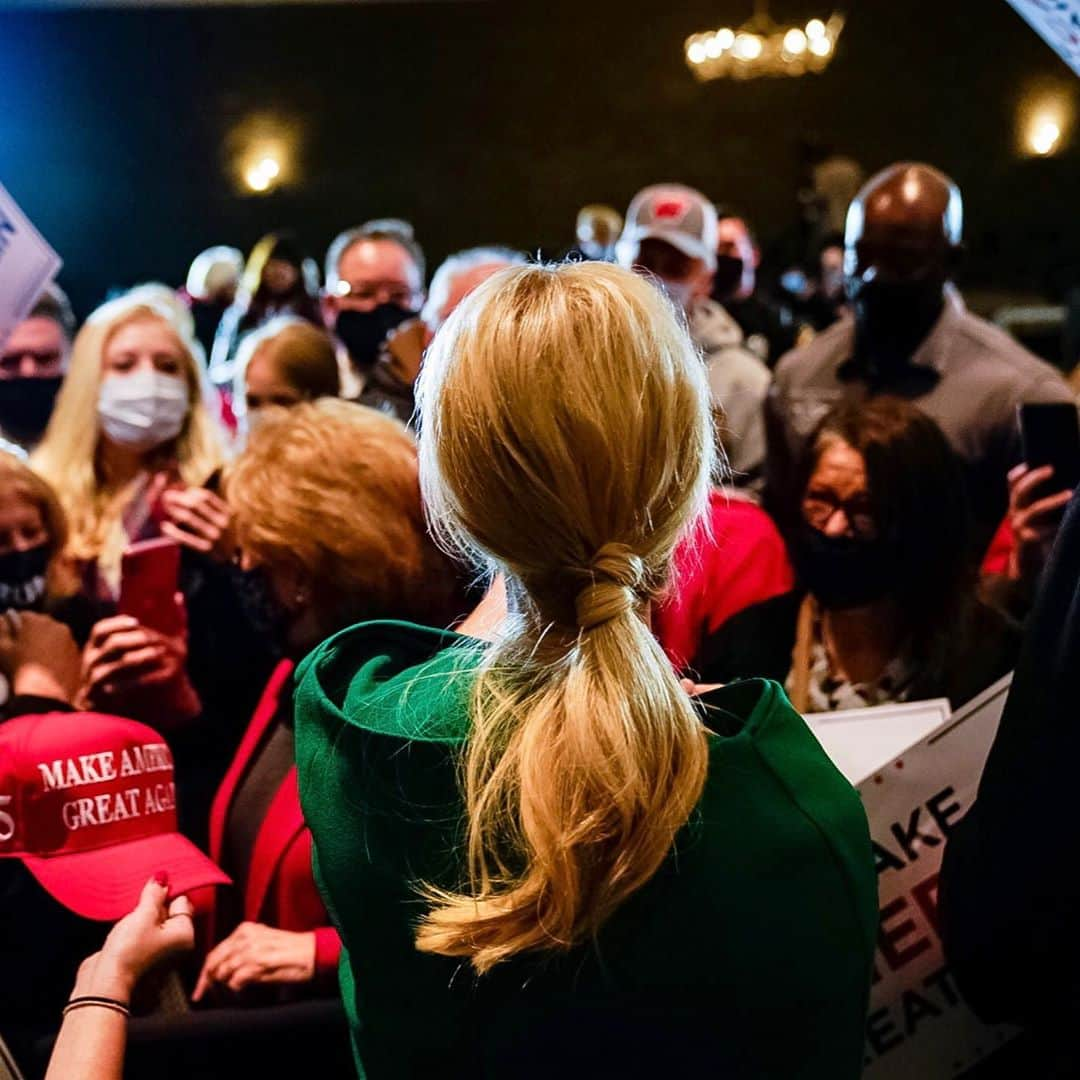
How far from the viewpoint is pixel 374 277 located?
3.63 meters

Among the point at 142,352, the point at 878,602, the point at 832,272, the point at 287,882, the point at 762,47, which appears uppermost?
the point at 762,47

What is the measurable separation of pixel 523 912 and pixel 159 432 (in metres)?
2.10

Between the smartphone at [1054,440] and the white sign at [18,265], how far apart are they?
1.53 metres

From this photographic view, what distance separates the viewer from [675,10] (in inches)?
432

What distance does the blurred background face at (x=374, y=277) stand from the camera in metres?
3.63

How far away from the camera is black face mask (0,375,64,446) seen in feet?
11.0

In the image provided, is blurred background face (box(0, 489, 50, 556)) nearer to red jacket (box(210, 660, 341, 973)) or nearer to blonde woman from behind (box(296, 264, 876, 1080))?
red jacket (box(210, 660, 341, 973))

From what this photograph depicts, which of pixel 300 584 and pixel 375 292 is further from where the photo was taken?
pixel 375 292

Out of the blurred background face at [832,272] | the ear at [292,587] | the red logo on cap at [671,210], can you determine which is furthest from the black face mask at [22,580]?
the blurred background face at [832,272]

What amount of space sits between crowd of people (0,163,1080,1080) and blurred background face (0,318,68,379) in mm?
593

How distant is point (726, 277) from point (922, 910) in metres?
4.56

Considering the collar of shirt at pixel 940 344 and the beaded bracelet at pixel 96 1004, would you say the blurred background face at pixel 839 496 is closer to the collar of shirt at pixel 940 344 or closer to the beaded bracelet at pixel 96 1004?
the collar of shirt at pixel 940 344

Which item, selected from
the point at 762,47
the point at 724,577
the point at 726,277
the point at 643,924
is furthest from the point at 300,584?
the point at 762,47

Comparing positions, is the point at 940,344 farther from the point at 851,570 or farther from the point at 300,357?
the point at 300,357
